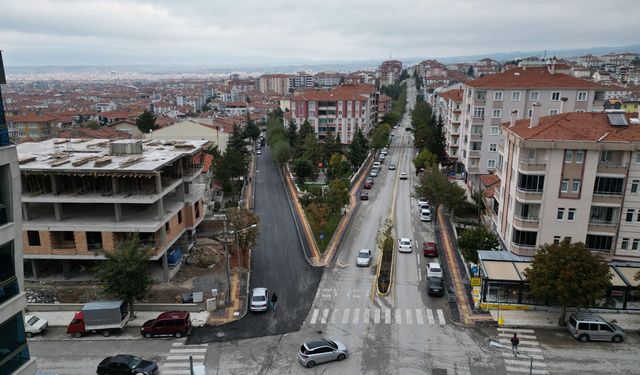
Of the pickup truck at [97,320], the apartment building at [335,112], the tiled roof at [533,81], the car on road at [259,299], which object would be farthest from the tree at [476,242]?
the apartment building at [335,112]

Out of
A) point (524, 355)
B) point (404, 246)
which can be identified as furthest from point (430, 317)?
point (404, 246)

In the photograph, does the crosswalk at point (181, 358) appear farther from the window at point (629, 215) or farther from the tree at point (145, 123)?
the tree at point (145, 123)

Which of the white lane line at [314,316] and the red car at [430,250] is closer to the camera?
the white lane line at [314,316]

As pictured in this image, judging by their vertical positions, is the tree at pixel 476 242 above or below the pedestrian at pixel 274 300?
above

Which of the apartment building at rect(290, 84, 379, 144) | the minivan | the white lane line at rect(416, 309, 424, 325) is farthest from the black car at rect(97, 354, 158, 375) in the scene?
the apartment building at rect(290, 84, 379, 144)

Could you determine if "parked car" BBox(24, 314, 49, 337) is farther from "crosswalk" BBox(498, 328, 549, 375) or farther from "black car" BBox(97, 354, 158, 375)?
"crosswalk" BBox(498, 328, 549, 375)

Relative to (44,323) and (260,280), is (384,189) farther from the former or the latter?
(44,323)

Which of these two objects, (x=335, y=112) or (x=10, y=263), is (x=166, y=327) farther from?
(x=335, y=112)
